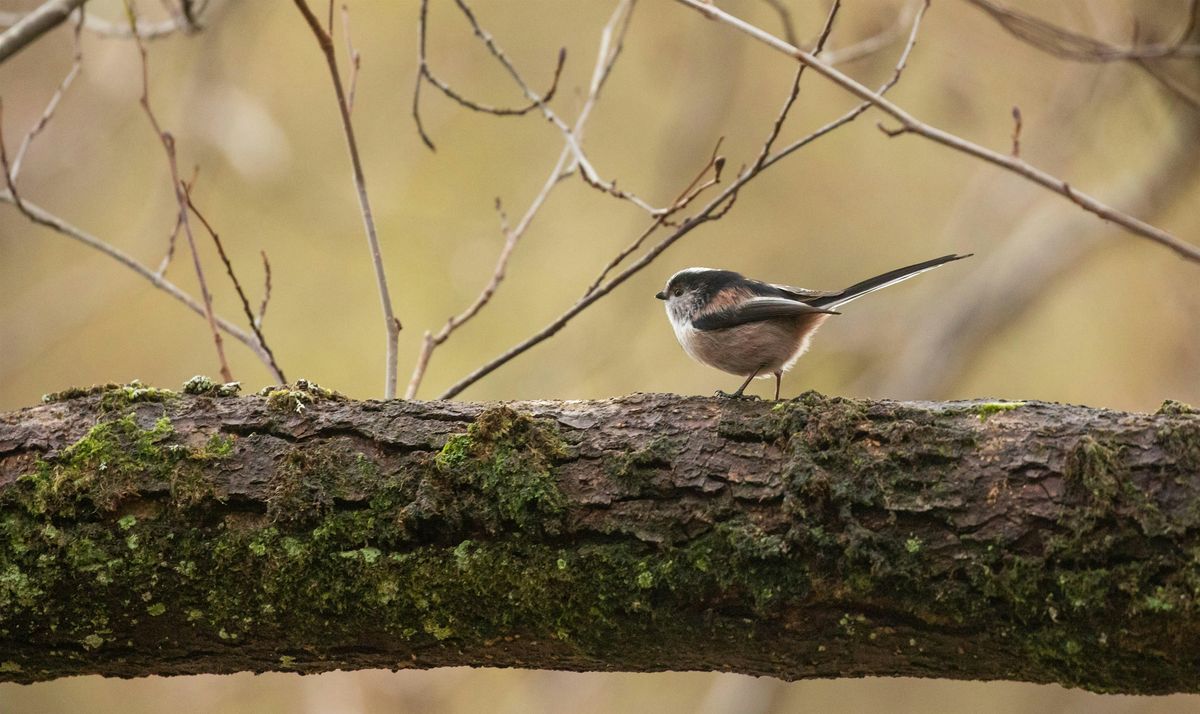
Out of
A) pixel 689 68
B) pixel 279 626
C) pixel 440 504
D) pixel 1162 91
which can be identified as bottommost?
pixel 279 626

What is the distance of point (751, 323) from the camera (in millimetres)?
3393

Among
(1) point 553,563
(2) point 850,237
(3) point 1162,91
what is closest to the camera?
(1) point 553,563

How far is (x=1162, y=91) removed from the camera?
6031mm

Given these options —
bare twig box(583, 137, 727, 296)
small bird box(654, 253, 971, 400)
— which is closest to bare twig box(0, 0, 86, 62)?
bare twig box(583, 137, 727, 296)

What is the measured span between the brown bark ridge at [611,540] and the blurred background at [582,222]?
455 cm

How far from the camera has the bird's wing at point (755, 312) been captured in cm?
329

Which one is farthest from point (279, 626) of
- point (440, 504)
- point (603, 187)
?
point (603, 187)

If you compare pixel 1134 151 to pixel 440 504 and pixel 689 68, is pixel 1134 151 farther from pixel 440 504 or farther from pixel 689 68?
pixel 440 504

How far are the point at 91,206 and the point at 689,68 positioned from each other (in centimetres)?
525

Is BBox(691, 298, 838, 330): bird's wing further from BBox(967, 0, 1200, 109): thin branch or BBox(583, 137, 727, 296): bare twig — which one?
BBox(967, 0, 1200, 109): thin branch

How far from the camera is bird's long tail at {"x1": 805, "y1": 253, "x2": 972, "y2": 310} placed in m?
2.89

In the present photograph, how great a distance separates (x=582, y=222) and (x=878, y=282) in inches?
228

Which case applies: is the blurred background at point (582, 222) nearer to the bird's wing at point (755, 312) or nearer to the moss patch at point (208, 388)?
the bird's wing at point (755, 312)

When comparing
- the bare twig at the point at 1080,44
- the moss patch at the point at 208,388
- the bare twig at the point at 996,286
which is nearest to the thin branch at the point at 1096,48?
the bare twig at the point at 1080,44
